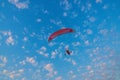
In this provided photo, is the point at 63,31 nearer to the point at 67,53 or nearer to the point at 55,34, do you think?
the point at 55,34

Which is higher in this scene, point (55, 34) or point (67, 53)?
point (55, 34)

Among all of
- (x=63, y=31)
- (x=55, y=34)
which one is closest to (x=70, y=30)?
(x=63, y=31)

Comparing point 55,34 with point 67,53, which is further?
point 55,34

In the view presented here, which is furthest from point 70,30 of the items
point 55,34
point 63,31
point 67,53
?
point 67,53

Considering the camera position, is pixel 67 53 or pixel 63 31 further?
pixel 63 31

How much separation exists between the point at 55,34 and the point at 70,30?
2.25m

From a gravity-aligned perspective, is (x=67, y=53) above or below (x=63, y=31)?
below

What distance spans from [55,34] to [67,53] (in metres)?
3.64

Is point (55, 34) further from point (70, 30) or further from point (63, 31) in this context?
point (70, 30)

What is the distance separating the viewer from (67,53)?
13.7 metres

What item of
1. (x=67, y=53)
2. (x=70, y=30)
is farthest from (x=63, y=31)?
(x=67, y=53)

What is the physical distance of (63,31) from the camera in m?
15.5

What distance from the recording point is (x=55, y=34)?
15852 millimetres

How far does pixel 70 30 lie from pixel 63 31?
999mm
